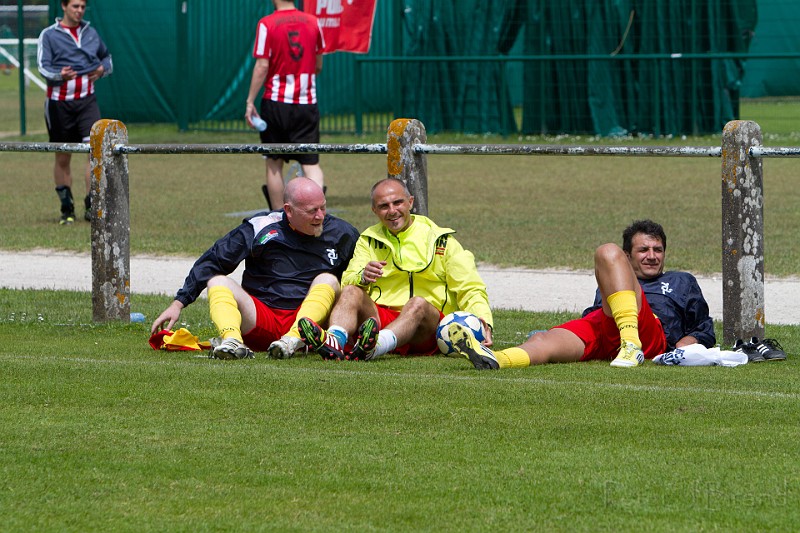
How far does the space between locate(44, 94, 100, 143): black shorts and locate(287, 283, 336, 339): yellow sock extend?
759cm

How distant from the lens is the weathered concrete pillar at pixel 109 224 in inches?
339

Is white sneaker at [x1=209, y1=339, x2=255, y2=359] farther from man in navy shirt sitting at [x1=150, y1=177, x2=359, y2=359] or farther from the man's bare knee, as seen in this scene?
the man's bare knee

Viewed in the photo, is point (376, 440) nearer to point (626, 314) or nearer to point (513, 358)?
point (513, 358)

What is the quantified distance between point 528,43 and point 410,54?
2.10m

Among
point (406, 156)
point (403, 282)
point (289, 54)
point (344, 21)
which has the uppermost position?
point (344, 21)

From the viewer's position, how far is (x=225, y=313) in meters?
7.43

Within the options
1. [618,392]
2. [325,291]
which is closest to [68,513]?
[618,392]

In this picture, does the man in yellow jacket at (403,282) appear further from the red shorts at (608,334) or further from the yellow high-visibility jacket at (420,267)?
the red shorts at (608,334)

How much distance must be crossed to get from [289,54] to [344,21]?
11.7 m

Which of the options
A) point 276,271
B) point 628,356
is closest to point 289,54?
point 276,271

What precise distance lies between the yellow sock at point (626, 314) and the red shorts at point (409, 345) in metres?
0.92

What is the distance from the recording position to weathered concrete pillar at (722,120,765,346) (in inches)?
288

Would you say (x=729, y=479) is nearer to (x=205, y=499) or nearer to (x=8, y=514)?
(x=205, y=499)

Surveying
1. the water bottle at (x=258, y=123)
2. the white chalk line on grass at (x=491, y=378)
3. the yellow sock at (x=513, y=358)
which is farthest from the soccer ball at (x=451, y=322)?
the water bottle at (x=258, y=123)
